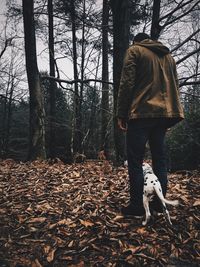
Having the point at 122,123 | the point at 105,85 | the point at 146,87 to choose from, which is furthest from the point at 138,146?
the point at 105,85

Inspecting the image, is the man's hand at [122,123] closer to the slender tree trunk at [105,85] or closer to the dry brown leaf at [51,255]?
the dry brown leaf at [51,255]

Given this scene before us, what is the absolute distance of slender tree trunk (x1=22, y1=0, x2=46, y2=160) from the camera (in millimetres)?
8781

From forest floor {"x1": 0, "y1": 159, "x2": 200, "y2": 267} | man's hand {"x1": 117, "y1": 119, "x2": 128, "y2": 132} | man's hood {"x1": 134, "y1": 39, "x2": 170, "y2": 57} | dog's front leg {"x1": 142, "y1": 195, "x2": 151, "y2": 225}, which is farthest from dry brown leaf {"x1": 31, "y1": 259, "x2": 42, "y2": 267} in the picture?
man's hood {"x1": 134, "y1": 39, "x2": 170, "y2": 57}

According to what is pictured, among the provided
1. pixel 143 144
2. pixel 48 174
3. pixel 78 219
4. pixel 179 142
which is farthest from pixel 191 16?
pixel 78 219

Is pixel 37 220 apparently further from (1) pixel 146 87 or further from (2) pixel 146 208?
(1) pixel 146 87

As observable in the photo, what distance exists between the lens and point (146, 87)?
3.38 m

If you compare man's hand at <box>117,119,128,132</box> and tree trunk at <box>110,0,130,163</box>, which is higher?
tree trunk at <box>110,0,130,163</box>

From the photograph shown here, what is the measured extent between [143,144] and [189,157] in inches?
203

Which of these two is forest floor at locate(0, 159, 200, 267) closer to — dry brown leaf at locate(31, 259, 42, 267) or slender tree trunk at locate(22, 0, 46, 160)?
dry brown leaf at locate(31, 259, 42, 267)

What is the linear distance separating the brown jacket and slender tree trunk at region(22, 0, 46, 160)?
5.93 m

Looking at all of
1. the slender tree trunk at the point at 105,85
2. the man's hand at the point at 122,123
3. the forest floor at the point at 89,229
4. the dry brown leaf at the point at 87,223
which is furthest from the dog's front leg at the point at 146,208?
the slender tree trunk at the point at 105,85

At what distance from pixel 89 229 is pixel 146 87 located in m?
1.75

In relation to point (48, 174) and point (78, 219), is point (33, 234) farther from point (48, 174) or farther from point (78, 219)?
point (48, 174)

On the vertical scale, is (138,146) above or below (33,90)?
below
